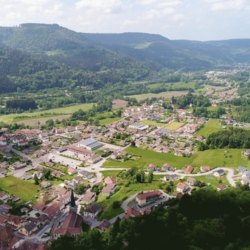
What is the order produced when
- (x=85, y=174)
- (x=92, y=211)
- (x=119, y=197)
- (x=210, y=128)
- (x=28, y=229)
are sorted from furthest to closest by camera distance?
(x=210, y=128), (x=85, y=174), (x=119, y=197), (x=92, y=211), (x=28, y=229)

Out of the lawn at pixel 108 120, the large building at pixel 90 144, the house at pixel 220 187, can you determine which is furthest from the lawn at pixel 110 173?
the lawn at pixel 108 120

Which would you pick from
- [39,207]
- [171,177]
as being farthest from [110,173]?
[39,207]

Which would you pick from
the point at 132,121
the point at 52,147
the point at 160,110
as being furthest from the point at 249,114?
the point at 52,147

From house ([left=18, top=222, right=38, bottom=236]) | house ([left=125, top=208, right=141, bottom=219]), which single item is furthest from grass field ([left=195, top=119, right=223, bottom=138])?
house ([left=18, top=222, right=38, bottom=236])

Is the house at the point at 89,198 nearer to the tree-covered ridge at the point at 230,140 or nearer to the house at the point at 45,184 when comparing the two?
the house at the point at 45,184

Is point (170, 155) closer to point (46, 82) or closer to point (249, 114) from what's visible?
point (249, 114)

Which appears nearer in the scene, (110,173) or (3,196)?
(3,196)

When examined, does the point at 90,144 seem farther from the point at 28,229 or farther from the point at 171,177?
the point at 28,229

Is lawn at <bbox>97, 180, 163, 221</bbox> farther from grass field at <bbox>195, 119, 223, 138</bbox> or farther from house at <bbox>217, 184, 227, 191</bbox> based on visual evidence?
grass field at <bbox>195, 119, 223, 138</bbox>
